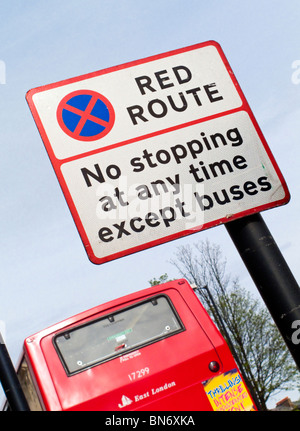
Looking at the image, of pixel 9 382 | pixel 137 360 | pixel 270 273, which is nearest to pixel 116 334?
pixel 137 360

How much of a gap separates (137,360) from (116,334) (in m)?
0.61

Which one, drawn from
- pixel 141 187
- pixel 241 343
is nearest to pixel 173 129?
pixel 141 187

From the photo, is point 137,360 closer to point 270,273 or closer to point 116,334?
point 116,334

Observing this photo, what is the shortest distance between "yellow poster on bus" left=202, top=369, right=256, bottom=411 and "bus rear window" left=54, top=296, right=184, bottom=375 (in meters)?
0.94

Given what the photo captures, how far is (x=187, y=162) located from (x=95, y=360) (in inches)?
229

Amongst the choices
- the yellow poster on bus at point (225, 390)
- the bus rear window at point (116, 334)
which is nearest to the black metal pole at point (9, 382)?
the bus rear window at point (116, 334)

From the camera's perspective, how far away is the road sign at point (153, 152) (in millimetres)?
2531

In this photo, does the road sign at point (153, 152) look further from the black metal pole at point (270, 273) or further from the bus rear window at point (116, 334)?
the bus rear window at point (116, 334)

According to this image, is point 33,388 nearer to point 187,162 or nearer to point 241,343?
point 187,162

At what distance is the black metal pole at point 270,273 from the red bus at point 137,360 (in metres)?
5.33

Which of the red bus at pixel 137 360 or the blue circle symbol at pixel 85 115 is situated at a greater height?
the blue circle symbol at pixel 85 115

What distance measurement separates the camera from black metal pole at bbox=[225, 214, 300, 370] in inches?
93.4

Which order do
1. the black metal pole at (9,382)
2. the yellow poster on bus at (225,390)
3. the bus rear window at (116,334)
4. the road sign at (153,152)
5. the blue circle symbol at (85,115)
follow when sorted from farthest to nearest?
the black metal pole at (9,382), the bus rear window at (116,334), the yellow poster on bus at (225,390), the blue circle symbol at (85,115), the road sign at (153,152)
